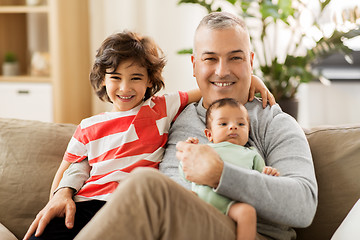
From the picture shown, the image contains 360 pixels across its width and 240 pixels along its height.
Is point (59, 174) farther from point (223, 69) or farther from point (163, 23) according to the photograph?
point (163, 23)

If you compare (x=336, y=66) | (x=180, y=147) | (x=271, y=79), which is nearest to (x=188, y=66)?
(x=271, y=79)

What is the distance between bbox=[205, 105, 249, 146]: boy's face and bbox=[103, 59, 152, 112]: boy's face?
300 mm

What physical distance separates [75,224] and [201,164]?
1.49ft

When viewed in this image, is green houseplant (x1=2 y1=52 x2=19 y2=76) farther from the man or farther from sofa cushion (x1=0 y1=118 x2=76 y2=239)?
the man

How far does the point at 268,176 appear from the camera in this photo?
1.35 m

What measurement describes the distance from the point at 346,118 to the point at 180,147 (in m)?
2.43

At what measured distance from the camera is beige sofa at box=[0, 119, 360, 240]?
1591mm

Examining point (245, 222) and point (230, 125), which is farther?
point (230, 125)

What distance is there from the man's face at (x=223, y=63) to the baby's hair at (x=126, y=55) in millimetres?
152

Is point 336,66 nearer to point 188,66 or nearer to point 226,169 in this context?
point 188,66

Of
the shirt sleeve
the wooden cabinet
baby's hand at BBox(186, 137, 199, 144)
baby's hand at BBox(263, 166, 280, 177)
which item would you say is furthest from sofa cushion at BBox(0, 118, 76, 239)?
the wooden cabinet

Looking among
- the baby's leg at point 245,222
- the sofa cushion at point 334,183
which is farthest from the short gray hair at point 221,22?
the baby's leg at point 245,222

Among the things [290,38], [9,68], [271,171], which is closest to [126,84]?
[271,171]

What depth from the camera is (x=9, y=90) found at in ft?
11.8
